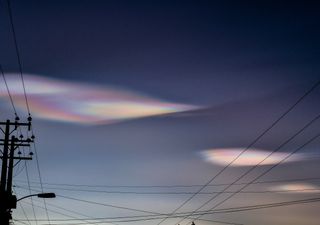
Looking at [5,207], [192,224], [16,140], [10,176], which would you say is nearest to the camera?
[5,207]

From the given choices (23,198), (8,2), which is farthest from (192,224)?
(8,2)

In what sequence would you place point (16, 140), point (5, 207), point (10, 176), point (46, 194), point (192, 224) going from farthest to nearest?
point (192, 224), point (16, 140), point (10, 176), point (5, 207), point (46, 194)

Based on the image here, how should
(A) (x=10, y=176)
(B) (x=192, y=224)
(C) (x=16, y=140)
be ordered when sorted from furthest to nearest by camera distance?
1. (B) (x=192, y=224)
2. (C) (x=16, y=140)
3. (A) (x=10, y=176)

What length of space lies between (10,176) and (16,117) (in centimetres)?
442

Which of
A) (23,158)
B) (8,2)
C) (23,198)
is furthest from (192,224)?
(8,2)

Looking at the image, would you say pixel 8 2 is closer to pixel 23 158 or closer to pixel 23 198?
pixel 23 198

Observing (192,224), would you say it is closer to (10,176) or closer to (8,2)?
(10,176)

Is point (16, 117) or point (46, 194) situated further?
point (16, 117)

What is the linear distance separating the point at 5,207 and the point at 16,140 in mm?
6387

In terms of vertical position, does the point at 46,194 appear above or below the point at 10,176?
below

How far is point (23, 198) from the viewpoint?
1281 inches

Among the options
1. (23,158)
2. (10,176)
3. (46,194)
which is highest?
(23,158)

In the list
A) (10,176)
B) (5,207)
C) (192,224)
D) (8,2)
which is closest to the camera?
(8,2)

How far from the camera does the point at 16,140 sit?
38125 millimetres
